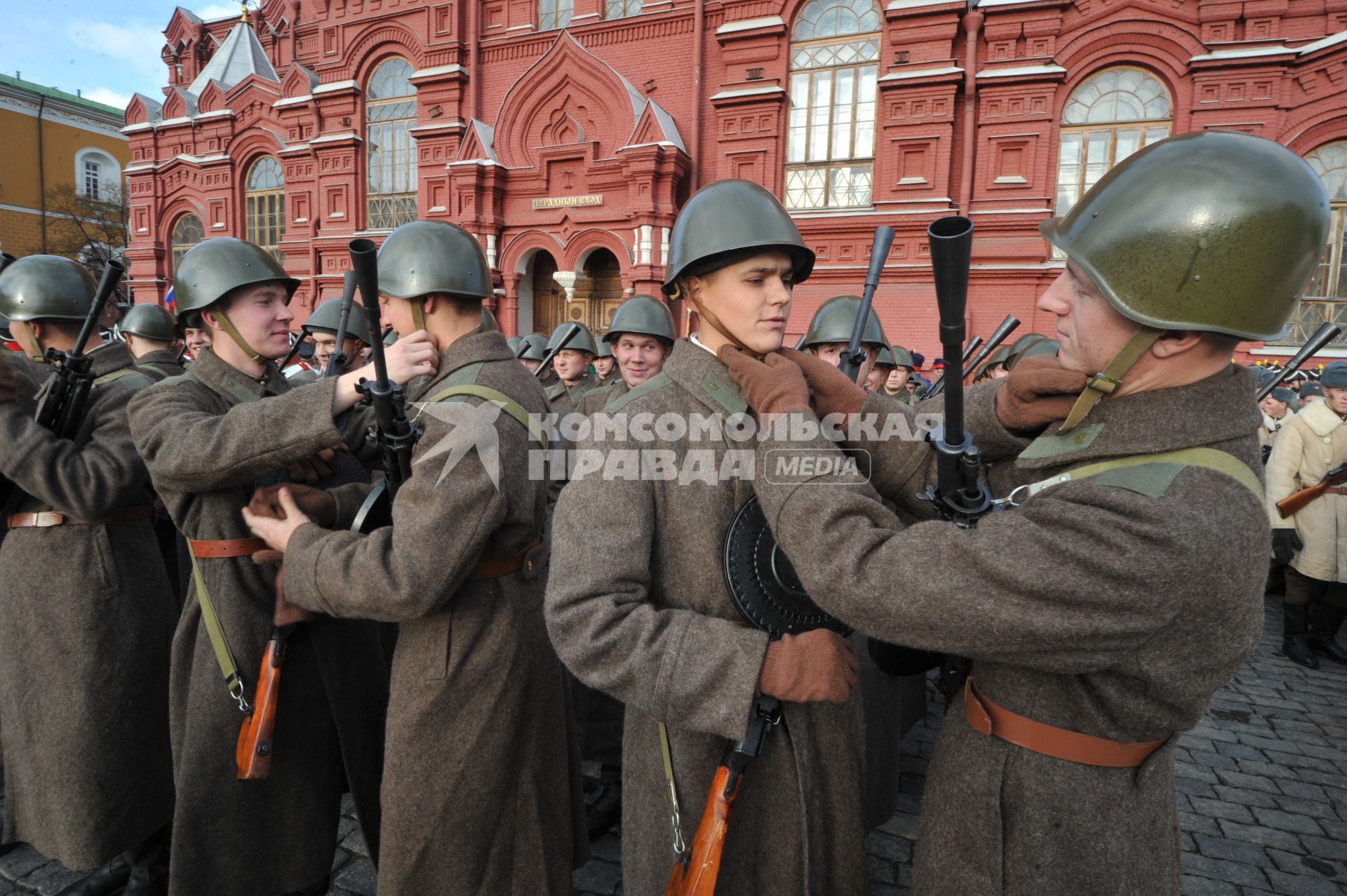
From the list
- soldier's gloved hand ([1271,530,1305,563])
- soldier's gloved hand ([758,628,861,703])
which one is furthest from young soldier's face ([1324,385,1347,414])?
soldier's gloved hand ([758,628,861,703])

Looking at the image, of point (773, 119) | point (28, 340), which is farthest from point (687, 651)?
point (773, 119)

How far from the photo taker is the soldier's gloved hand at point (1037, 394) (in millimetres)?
1615

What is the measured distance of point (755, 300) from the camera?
1.86 metres

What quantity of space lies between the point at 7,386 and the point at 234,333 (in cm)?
99

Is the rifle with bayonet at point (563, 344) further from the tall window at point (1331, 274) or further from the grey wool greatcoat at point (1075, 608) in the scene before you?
the tall window at point (1331, 274)

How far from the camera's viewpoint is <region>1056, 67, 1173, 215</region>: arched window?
476 inches

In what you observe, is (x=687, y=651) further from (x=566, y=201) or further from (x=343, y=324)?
(x=566, y=201)

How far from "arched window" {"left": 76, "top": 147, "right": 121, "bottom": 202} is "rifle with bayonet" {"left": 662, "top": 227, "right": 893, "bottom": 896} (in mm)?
42424

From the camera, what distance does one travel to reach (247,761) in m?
2.25

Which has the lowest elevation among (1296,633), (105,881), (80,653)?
(105,881)

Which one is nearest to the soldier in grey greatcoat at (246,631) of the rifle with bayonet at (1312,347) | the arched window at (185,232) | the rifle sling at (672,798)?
the rifle sling at (672,798)

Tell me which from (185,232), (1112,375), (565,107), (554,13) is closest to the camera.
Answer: (1112,375)

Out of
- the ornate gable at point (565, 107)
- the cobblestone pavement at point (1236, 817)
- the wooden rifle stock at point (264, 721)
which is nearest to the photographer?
the wooden rifle stock at point (264, 721)

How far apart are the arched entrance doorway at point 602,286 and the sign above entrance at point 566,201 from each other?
3.88 feet
